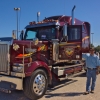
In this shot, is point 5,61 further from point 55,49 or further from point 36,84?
point 55,49

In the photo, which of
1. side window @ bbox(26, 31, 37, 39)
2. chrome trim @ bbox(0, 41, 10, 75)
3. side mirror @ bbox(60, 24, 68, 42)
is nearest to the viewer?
chrome trim @ bbox(0, 41, 10, 75)

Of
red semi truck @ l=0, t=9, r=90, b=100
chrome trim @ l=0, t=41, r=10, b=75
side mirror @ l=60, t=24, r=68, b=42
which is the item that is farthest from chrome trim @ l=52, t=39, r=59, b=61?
chrome trim @ l=0, t=41, r=10, b=75

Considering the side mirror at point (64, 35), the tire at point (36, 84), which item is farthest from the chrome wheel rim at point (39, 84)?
the side mirror at point (64, 35)

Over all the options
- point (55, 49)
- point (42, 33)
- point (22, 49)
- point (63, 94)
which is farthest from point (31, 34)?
point (63, 94)

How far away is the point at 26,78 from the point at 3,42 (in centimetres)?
132

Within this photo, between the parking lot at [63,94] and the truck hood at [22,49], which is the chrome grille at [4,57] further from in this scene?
the parking lot at [63,94]

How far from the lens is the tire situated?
518 centimetres

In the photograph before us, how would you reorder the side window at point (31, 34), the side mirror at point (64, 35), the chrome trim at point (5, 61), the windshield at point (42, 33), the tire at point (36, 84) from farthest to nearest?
1. the side window at point (31, 34)
2. the windshield at point (42, 33)
3. the side mirror at point (64, 35)
4. the chrome trim at point (5, 61)
5. the tire at point (36, 84)

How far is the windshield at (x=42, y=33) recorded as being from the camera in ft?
23.0

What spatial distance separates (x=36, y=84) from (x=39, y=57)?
1.02 m

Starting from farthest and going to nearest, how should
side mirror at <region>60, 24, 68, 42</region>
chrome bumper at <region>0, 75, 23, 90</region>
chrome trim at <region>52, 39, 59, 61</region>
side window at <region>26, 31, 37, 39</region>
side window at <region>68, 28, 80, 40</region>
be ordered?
side window at <region>26, 31, 37, 39</region> < side window at <region>68, 28, 80, 40</region> < chrome trim at <region>52, 39, 59, 61</region> < side mirror at <region>60, 24, 68, 42</region> < chrome bumper at <region>0, 75, 23, 90</region>

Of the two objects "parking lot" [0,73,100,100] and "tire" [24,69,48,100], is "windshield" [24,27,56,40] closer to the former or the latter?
"tire" [24,69,48,100]

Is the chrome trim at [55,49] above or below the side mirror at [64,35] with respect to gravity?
below

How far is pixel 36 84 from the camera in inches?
214
